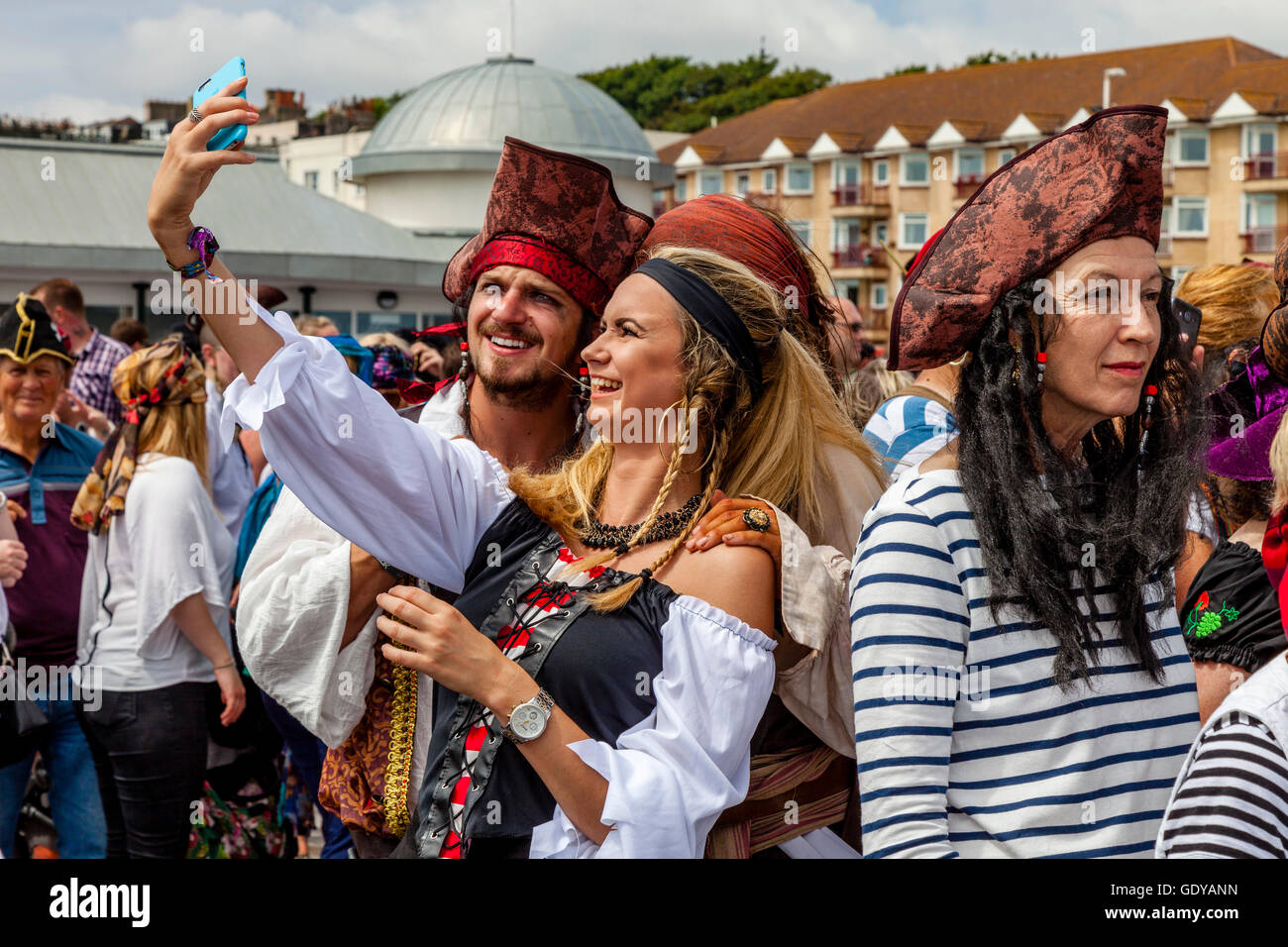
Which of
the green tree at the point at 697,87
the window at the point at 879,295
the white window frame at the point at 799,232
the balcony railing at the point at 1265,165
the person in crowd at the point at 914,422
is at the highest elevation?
the green tree at the point at 697,87

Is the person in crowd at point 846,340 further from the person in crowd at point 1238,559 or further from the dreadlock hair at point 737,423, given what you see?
the person in crowd at point 1238,559

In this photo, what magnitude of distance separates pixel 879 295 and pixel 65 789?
52130 mm

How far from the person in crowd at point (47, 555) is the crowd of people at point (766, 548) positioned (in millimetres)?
2281

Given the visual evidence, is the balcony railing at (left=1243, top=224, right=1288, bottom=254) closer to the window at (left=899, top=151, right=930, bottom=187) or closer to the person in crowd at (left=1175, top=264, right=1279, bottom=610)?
the window at (left=899, top=151, right=930, bottom=187)

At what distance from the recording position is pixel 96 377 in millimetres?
8070

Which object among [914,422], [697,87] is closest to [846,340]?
[914,422]

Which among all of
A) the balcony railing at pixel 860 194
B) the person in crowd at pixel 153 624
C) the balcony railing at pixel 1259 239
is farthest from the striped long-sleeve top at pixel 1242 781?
the balcony railing at pixel 860 194

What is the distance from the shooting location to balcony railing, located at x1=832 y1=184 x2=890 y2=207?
53.6 m

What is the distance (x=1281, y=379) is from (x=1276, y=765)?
1516 mm

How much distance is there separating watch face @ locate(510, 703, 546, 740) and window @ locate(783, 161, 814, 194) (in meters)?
54.1

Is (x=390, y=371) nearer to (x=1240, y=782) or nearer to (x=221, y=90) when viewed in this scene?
(x=221, y=90)

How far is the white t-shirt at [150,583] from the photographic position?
4.73 m

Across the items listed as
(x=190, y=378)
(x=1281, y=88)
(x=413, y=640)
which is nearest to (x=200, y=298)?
(x=413, y=640)
